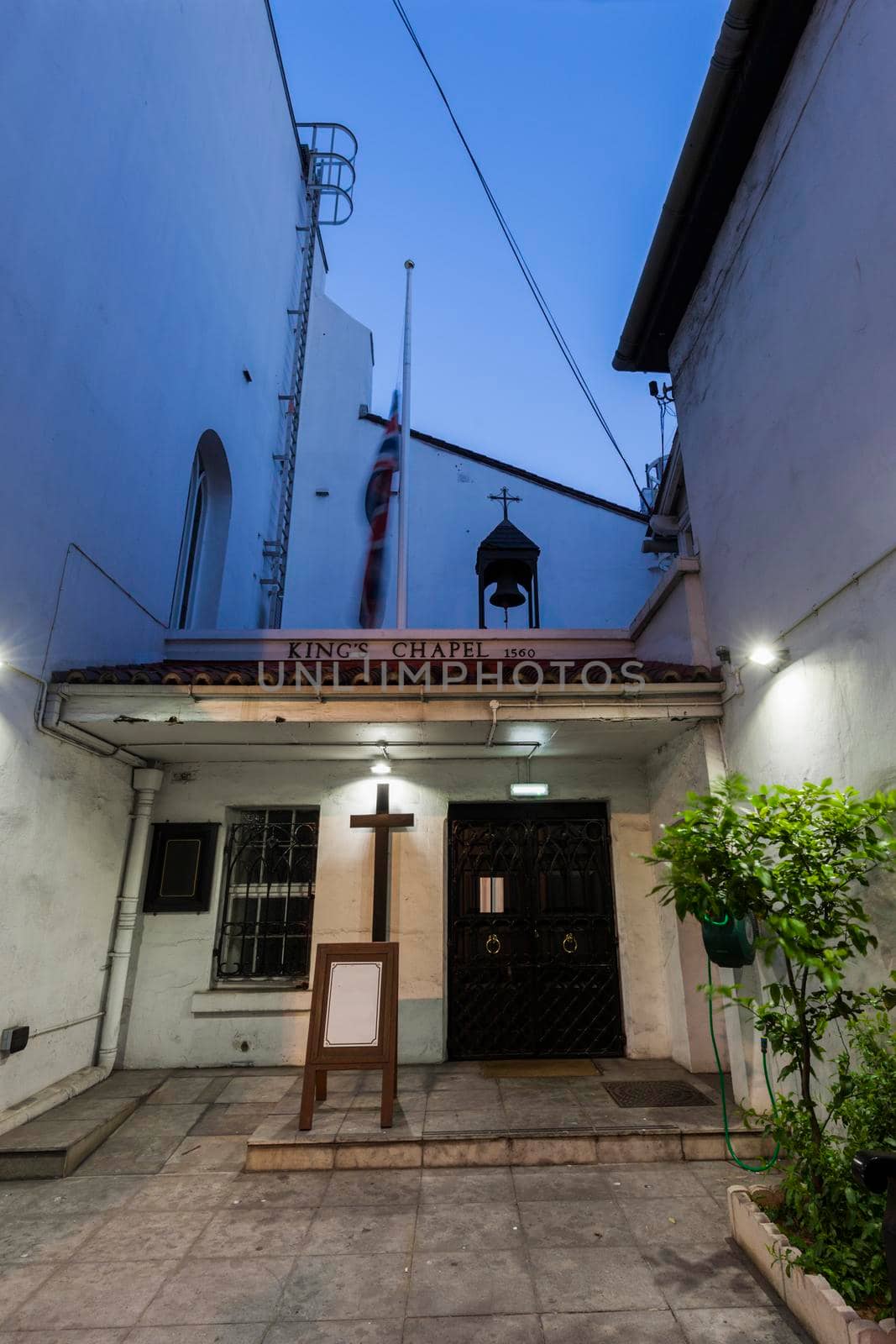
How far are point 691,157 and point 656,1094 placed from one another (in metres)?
8.49

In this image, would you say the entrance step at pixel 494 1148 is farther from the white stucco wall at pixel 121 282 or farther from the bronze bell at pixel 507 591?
the bronze bell at pixel 507 591

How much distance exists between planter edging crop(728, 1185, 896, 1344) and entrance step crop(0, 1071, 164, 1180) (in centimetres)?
444

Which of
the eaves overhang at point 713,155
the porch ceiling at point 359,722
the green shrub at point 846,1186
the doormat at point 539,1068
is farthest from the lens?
the doormat at point 539,1068

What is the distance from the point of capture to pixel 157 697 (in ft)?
17.7

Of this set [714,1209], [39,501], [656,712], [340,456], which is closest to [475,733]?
[656,712]

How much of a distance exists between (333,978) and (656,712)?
3493 millimetres

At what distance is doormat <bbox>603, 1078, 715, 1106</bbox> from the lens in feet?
17.1

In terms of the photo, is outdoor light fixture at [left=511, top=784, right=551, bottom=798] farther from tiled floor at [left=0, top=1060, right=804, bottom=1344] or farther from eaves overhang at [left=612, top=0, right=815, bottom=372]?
eaves overhang at [left=612, top=0, right=815, bottom=372]

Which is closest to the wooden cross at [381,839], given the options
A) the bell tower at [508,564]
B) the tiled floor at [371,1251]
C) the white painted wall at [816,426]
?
the tiled floor at [371,1251]

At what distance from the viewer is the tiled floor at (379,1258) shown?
3.00 m

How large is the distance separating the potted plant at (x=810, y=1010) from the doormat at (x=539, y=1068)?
249 cm

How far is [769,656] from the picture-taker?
4.86 metres

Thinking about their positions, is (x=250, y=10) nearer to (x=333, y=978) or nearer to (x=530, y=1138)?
(x=333, y=978)

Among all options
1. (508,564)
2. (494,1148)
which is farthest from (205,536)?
(494,1148)
